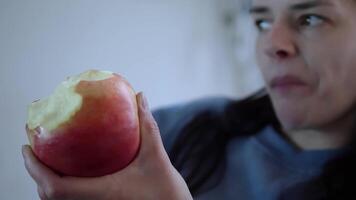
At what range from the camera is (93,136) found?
0.45 m

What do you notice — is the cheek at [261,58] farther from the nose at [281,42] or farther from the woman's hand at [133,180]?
the woman's hand at [133,180]

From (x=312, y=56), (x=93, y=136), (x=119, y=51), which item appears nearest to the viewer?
(x=93, y=136)

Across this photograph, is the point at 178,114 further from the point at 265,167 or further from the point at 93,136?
the point at 93,136

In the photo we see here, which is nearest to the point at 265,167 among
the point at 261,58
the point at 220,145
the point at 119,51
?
the point at 220,145

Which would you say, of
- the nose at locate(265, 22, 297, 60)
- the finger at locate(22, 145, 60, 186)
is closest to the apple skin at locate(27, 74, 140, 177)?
the finger at locate(22, 145, 60, 186)

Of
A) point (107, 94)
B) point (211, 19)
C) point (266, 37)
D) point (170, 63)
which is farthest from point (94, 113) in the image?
point (211, 19)

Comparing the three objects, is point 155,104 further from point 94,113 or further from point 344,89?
point 94,113

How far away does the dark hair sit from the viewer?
831mm

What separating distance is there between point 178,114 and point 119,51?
463 mm

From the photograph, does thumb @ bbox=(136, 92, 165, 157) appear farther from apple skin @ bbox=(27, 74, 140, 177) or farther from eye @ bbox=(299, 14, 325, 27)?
eye @ bbox=(299, 14, 325, 27)

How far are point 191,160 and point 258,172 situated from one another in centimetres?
16

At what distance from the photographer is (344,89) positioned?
833 millimetres

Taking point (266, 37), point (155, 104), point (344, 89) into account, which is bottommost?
point (155, 104)

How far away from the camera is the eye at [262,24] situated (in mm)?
879
